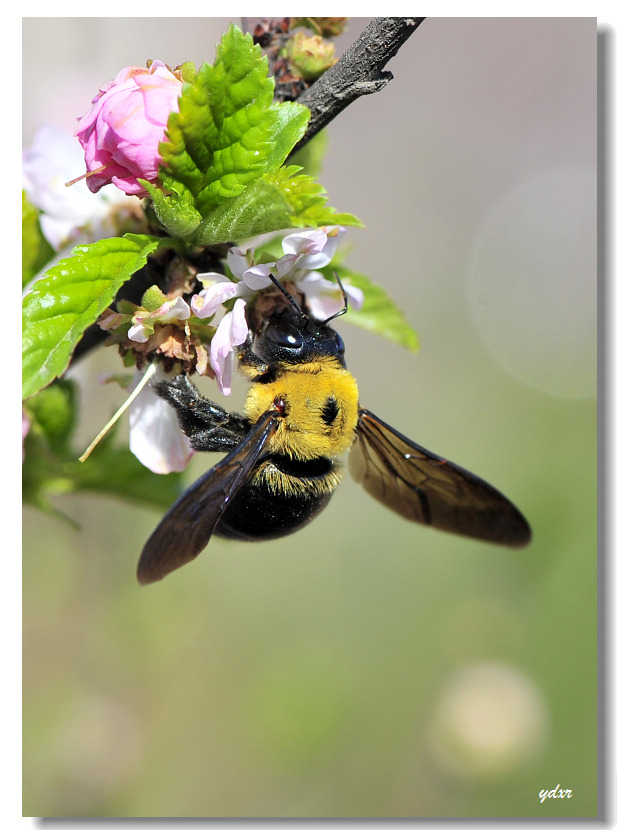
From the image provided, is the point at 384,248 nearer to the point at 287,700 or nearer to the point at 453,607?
the point at 453,607

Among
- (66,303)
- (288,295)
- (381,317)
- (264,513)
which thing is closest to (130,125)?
(66,303)

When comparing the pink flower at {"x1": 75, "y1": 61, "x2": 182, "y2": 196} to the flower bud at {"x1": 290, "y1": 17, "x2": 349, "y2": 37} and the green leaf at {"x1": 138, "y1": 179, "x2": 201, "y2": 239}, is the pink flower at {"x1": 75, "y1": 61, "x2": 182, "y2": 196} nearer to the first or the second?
the green leaf at {"x1": 138, "y1": 179, "x2": 201, "y2": 239}

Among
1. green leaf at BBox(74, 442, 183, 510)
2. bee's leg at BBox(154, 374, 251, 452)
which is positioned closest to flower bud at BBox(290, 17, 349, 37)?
bee's leg at BBox(154, 374, 251, 452)

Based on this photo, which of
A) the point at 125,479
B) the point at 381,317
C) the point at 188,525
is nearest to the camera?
the point at 188,525

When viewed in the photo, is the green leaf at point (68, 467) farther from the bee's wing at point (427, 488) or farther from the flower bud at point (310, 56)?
the flower bud at point (310, 56)

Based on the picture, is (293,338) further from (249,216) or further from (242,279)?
(249,216)

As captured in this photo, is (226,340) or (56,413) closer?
(226,340)
